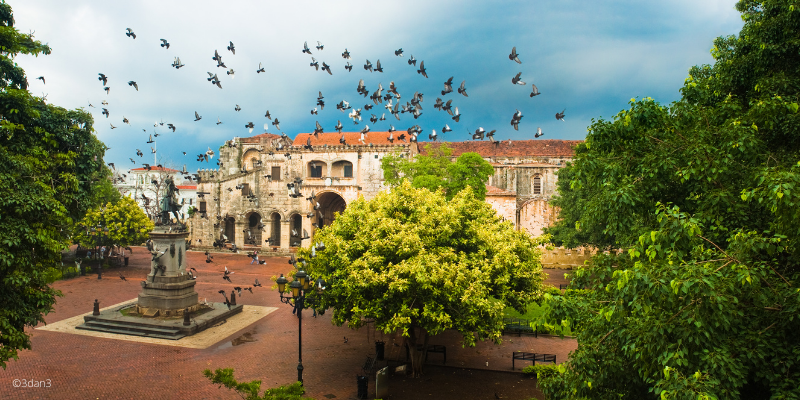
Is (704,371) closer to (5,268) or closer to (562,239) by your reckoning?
(5,268)

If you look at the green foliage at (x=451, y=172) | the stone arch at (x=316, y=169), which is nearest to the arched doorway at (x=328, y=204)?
the stone arch at (x=316, y=169)

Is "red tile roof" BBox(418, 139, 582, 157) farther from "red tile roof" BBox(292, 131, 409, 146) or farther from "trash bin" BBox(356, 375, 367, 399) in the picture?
"trash bin" BBox(356, 375, 367, 399)

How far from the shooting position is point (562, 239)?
93.7 ft

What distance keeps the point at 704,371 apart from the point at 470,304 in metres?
5.89

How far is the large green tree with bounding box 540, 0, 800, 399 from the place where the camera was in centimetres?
495

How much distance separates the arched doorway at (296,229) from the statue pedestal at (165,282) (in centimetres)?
2252

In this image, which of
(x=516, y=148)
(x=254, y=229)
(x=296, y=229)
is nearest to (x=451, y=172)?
(x=516, y=148)

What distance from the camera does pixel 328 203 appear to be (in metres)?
43.7

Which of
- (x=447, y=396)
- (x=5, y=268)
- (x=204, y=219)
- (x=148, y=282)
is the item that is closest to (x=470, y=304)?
(x=447, y=396)

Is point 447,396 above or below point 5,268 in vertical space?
below

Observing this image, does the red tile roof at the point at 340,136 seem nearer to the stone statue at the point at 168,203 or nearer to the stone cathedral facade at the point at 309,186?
the stone cathedral facade at the point at 309,186

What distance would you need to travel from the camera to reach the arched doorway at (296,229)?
41406 millimetres

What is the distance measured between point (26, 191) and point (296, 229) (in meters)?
35.3

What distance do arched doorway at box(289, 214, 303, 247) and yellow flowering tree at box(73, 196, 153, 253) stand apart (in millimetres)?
13374
